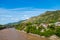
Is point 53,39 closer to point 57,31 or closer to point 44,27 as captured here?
point 57,31

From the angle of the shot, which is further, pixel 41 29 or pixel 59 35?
pixel 41 29

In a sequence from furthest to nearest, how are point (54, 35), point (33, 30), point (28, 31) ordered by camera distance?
point (28, 31)
point (33, 30)
point (54, 35)

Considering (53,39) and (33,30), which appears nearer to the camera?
(53,39)

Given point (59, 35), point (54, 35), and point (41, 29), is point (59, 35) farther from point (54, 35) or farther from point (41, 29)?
point (41, 29)

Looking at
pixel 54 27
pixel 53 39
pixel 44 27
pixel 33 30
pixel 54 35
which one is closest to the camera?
pixel 53 39

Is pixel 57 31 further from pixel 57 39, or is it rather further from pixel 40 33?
pixel 40 33

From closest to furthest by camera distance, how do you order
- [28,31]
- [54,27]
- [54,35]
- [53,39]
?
1. [53,39]
2. [54,35]
3. [54,27]
4. [28,31]

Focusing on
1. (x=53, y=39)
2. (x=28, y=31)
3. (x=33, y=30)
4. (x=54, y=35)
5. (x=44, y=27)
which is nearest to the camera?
(x=53, y=39)

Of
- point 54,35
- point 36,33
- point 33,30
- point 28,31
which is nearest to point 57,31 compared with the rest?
point 54,35

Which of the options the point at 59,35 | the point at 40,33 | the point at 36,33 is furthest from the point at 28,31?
the point at 59,35
